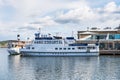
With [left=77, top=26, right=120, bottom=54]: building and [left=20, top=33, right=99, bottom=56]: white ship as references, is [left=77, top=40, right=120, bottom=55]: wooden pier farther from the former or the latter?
[left=20, top=33, right=99, bottom=56]: white ship

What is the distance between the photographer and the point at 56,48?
117 m

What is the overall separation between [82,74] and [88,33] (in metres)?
78.2

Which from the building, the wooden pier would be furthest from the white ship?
the building

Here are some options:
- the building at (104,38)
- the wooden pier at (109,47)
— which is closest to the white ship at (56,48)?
the wooden pier at (109,47)

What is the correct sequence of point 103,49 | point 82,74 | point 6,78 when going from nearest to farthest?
point 6,78
point 82,74
point 103,49

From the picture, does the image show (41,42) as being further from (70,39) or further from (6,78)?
(6,78)

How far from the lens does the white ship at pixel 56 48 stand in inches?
4599

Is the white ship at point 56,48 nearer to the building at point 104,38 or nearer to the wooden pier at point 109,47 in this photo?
the wooden pier at point 109,47

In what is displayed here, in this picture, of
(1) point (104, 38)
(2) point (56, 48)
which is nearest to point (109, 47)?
(1) point (104, 38)

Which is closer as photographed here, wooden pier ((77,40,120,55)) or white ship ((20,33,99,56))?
white ship ((20,33,99,56))

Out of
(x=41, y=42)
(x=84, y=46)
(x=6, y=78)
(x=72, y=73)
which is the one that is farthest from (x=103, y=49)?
(x=6, y=78)

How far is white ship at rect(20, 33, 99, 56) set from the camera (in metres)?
117

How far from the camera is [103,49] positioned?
129500 mm

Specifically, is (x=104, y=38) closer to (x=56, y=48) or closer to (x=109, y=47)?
(x=109, y=47)
